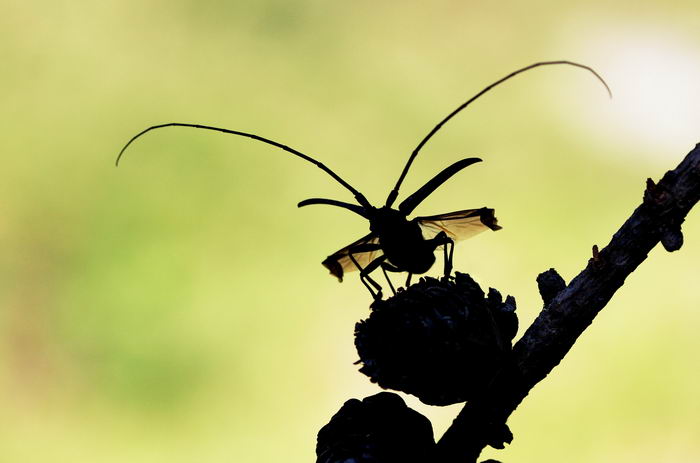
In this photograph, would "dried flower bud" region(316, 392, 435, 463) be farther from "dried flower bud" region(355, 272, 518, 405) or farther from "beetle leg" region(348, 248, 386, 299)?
"beetle leg" region(348, 248, 386, 299)

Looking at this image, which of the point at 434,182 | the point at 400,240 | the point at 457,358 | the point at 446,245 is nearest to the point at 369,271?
the point at 400,240

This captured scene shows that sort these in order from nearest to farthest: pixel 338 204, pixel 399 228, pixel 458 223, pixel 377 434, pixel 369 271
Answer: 1. pixel 377 434
2. pixel 338 204
3. pixel 399 228
4. pixel 369 271
5. pixel 458 223

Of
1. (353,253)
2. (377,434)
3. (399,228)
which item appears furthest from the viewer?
(353,253)

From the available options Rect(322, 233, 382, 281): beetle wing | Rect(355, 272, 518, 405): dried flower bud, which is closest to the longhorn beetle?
Rect(322, 233, 382, 281): beetle wing

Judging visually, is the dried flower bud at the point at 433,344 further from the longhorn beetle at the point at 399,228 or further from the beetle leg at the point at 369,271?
the beetle leg at the point at 369,271

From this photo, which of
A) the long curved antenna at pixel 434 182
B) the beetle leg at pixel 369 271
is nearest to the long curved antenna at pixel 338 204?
the long curved antenna at pixel 434 182

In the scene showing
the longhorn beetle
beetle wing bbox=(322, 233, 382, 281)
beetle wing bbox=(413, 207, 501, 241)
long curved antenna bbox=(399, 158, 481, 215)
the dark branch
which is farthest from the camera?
beetle wing bbox=(413, 207, 501, 241)

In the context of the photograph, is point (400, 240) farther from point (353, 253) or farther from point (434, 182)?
point (353, 253)

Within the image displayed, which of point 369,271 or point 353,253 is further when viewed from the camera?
point 353,253
